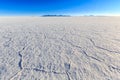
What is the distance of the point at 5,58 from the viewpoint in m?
2.69

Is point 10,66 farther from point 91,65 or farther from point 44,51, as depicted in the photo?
point 91,65

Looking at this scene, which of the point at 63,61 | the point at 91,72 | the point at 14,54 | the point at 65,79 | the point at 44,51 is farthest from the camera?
the point at 44,51

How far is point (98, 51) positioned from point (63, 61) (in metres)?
1.13

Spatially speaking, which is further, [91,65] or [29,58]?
[29,58]

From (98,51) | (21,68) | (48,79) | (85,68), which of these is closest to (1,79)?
(21,68)

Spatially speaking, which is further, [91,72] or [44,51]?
[44,51]

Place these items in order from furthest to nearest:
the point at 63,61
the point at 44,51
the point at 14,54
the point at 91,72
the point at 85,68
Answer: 1. the point at 44,51
2. the point at 14,54
3. the point at 63,61
4. the point at 85,68
5. the point at 91,72

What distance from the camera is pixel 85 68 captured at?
7.32 ft

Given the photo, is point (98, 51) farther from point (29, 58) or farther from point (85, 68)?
point (29, 58)

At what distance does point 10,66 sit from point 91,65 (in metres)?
1.76

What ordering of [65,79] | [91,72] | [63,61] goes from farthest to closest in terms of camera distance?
[63,61] < [91,72] < [65,79]

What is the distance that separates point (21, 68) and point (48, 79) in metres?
0.69

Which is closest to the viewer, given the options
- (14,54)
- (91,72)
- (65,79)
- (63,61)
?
(65,79)

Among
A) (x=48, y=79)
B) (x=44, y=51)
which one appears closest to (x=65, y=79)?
(x=48, y=79)
